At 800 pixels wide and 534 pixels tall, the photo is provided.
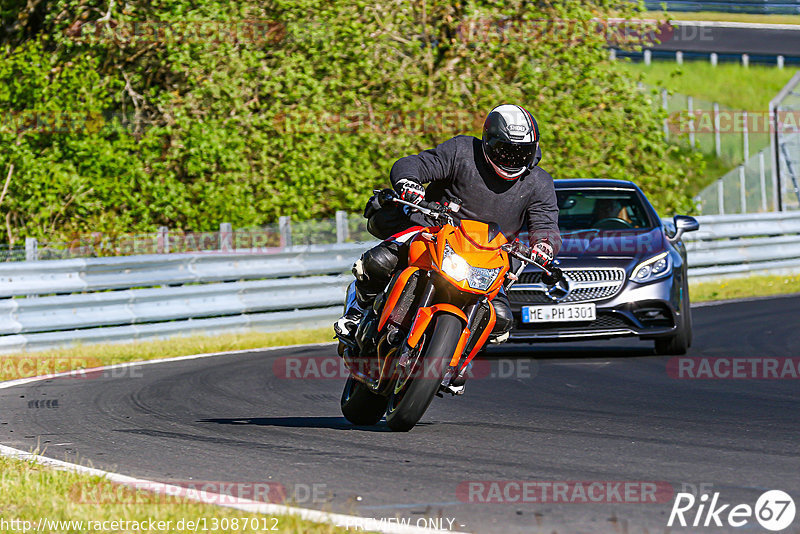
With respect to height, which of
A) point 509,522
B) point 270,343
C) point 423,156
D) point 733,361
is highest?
point 423,156

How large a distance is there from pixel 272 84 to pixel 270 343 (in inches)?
346

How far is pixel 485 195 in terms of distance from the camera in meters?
7.40

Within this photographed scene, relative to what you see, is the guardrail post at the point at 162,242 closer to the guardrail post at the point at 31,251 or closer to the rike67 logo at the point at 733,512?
the guardrail post at the point at 31,251

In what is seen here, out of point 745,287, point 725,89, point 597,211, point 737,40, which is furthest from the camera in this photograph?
point 737,40

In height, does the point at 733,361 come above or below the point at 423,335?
below

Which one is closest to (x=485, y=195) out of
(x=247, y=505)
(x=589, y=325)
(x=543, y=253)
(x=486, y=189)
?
(x=486, y=189)

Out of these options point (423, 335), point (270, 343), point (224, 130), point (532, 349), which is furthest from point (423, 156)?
point (224, 130)

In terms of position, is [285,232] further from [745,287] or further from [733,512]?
[733,512]

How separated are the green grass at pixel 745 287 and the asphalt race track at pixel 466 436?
26.0ft

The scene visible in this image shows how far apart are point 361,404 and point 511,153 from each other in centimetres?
171

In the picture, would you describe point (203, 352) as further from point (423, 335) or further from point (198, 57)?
point (198, 57)

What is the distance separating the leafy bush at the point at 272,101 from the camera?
2083cm

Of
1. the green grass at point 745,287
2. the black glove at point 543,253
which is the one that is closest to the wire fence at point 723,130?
the green grass at point 745,287

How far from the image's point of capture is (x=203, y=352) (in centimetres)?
1380
